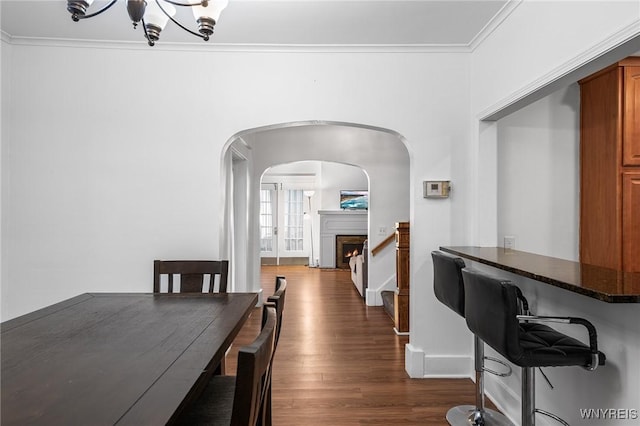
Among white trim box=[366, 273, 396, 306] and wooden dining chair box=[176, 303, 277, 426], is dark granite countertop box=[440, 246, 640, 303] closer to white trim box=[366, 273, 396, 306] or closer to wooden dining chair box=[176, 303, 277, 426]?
wooden dining chair box=[176, 303, 277, 426]

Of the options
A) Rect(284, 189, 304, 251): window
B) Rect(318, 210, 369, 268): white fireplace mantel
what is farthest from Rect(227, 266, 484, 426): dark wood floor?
Rect(284, 189, 304, 251): window

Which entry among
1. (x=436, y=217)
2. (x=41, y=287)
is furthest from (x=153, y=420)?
(x=41, y=287)

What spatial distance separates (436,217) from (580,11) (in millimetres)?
1672

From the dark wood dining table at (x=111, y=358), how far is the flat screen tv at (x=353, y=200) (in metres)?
8.07

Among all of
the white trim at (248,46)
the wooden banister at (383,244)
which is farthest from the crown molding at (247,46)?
the wooden banister at (383,244)

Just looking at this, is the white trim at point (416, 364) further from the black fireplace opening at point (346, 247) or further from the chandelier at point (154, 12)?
the black fireplace opening at point (346, 247)

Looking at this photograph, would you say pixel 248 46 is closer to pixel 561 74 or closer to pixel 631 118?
pixel 561 74

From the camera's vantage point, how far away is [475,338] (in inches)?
92.0

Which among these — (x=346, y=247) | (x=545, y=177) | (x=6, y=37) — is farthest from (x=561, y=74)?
(x=346, y=247)

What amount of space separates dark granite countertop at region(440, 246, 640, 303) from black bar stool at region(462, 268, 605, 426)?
169 millimetres

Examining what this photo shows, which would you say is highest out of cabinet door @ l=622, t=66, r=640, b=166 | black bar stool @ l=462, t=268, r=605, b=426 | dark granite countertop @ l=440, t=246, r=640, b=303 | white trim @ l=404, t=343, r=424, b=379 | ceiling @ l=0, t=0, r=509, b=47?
ceiling @ l=0, t=0, r=509, b=47

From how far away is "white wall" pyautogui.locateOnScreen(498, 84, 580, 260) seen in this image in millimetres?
3008

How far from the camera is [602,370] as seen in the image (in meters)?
1.71

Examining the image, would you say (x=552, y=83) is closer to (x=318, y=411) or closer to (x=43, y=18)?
(x=318, y=411)
